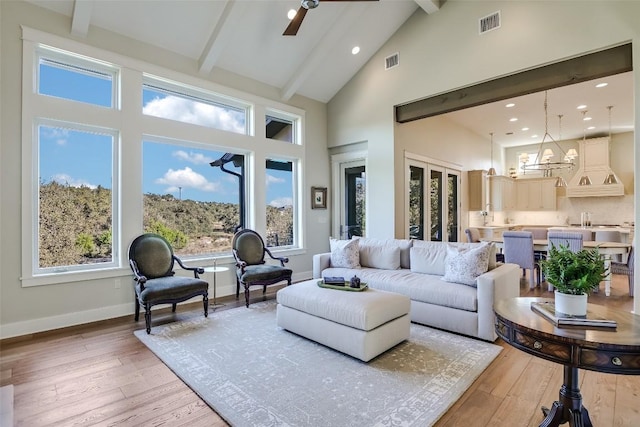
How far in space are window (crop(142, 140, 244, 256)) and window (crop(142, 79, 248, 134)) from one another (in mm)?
440

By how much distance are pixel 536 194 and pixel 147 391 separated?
1061 cm

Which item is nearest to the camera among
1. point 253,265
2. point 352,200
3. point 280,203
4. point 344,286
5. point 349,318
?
point 349,318

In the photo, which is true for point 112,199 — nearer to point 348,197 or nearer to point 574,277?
point 348,197

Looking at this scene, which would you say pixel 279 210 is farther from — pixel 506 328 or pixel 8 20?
pixel 506 328

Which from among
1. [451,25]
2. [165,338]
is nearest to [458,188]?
[451,25]

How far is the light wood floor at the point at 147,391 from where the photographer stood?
6.74ft

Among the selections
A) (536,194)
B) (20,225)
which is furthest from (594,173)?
(20,225)

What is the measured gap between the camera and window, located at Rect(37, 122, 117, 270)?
3.79 meters

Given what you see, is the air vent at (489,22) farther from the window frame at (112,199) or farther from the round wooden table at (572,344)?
the window frame at (112,199)

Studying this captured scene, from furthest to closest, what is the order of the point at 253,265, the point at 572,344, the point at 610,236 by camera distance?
the point at 610,236, the point at 253,265, the point at 572,344

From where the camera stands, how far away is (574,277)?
1786 millimetres

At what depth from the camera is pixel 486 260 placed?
3.54 m

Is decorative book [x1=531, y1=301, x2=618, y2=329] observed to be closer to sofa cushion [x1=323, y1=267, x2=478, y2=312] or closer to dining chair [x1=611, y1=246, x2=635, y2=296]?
sofa cushion [x1=323, y1=267, x2=478, y2=312]

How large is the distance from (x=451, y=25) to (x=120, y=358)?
19.9ft
